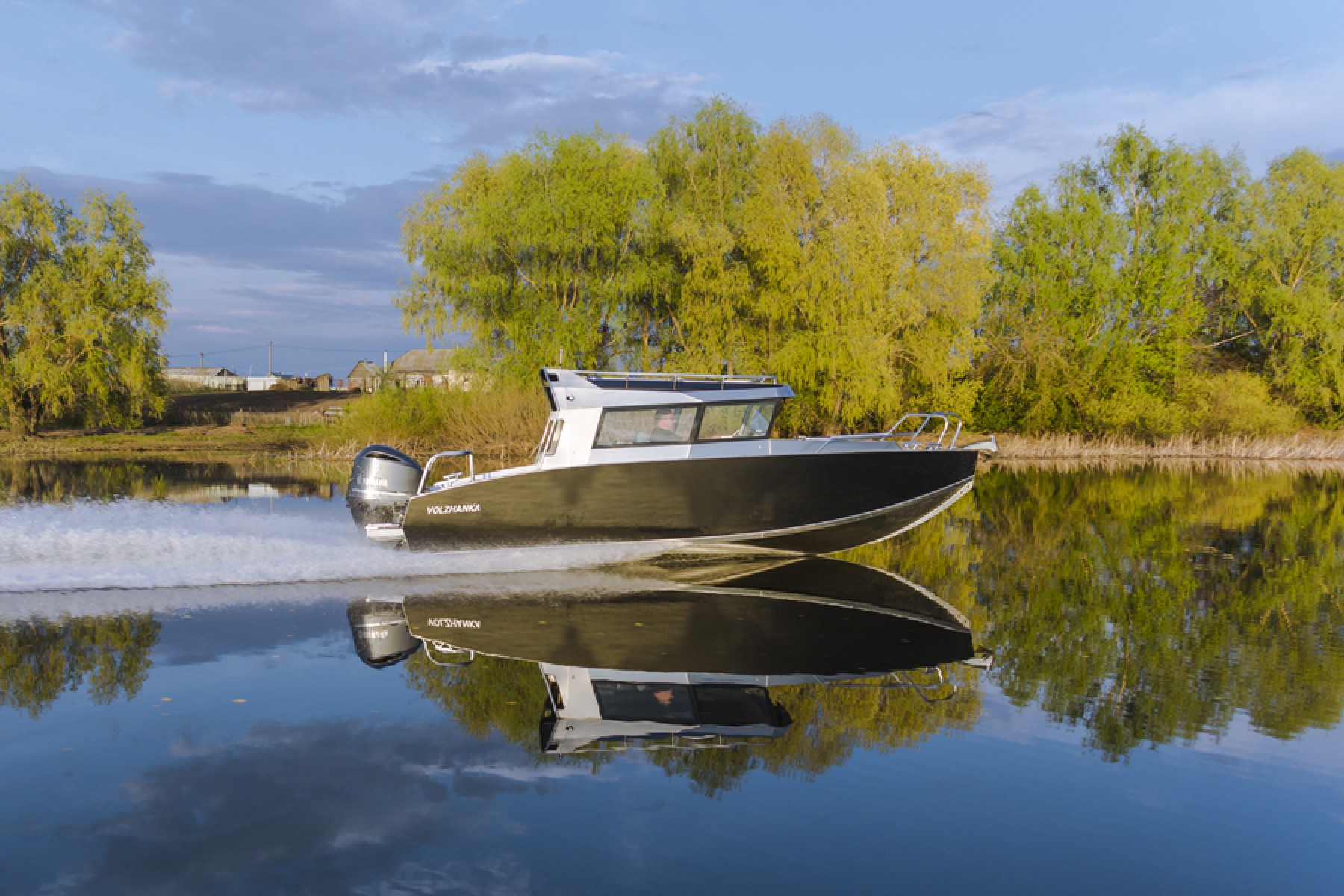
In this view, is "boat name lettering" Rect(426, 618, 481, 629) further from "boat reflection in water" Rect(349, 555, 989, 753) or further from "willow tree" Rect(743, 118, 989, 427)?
"willow tree" Rect(743, 118, 989, 427)

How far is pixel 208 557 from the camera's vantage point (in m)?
13.1

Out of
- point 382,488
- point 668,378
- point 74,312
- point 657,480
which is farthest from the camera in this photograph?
point 74,312

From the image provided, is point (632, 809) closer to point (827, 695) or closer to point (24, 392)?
point (827, 695)

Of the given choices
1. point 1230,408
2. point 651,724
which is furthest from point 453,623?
point 1230,408

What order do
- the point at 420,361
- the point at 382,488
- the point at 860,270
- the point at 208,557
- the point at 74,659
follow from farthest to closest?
the point at 420,361, the point at 860,270, the point at 208,557, the point at 382,488, the point at 74,659

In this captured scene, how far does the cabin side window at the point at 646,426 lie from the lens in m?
12.1

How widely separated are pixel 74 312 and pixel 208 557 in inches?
1318

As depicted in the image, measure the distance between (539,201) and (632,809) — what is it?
32642 millimetres

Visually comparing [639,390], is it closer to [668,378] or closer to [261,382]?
[668,378]

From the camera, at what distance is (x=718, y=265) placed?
36688 millimetres

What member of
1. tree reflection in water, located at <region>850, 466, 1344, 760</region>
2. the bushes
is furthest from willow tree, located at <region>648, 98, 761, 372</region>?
the bushes

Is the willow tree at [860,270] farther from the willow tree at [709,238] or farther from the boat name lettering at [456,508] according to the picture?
the boat name lettering at [456,508]

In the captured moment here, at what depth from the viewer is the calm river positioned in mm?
4832

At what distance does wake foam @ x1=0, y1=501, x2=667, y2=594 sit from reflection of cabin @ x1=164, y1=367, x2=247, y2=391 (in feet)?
210
